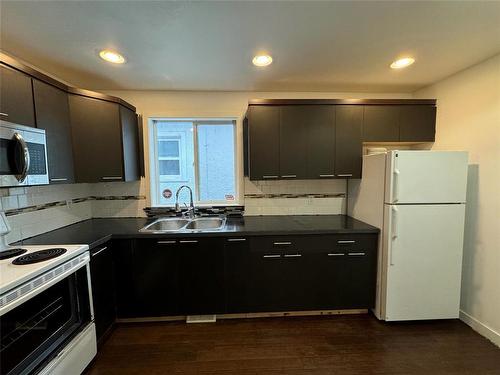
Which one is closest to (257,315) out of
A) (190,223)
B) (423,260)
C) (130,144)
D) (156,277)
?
(156,277)

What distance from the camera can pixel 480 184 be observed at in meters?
2.08

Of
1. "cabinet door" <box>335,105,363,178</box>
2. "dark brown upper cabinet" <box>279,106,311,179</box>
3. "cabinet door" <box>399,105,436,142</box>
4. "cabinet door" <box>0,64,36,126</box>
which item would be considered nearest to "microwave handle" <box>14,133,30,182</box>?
"cabinet door" <box>0,64,36,126</box>

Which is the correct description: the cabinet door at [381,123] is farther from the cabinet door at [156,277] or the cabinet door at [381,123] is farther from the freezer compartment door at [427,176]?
the cabinet door at [156,277]

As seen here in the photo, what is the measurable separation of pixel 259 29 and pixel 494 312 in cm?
298

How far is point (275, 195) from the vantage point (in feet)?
9.39

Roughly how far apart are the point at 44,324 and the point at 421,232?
293 centimetres

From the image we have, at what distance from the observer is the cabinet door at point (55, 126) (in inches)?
69.2

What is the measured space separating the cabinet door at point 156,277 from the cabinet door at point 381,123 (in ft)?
7.62

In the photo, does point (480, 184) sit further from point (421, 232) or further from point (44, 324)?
point (44, 324)

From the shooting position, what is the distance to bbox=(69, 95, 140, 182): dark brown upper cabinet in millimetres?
2133

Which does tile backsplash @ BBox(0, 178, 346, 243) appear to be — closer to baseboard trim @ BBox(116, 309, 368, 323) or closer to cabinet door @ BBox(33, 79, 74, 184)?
cabinet door @ BBox(33, 79, 74, 184)

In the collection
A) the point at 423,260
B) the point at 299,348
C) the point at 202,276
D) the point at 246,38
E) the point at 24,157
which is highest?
the point at 246,38

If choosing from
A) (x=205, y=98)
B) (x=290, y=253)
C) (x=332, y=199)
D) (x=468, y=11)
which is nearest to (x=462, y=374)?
(x=290, y=253)

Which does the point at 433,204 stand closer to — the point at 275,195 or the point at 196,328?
the point at 275,195
